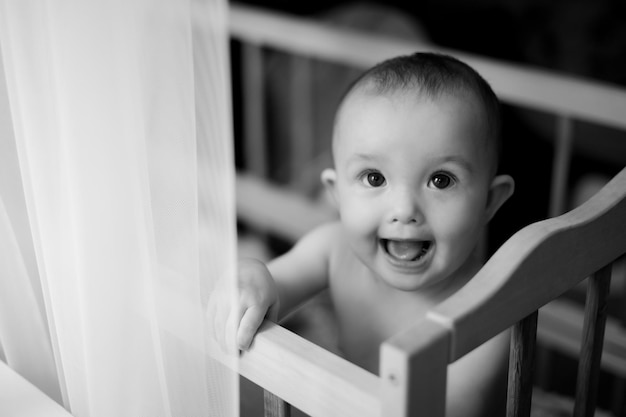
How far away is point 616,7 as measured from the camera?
6.72 ft

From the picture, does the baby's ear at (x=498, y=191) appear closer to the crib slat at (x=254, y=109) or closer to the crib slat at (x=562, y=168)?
the crib slat at (x=562, y=168)

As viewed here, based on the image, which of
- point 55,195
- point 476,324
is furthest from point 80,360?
point 476,324

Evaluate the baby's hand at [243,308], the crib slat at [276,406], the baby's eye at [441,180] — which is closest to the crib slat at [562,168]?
the baby's eye at [441,180]

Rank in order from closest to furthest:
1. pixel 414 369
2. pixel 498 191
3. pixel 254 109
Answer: pixel 414 369 → pixel 498 191 → pixel 254 109

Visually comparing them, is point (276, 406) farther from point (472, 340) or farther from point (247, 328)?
point (472, 340)

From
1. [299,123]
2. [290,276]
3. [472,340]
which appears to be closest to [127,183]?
[472,340]

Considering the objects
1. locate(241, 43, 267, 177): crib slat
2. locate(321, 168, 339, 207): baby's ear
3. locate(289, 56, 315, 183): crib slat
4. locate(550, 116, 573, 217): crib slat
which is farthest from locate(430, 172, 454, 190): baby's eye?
locate(289, 56, 315, 183): crib slat

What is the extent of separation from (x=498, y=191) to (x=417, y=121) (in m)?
0.16

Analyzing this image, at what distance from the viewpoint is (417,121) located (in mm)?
809

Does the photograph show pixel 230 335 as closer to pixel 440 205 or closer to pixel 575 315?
pixel 440 205

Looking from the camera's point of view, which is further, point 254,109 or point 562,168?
point 254,109

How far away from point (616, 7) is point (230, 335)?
5.60ft

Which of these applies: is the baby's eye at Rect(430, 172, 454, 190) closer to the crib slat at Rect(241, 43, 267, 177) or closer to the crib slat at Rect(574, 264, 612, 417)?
the crib slat at Rect(574, 264, 612, 417)

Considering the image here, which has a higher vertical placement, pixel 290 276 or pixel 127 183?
pixel 290 276
